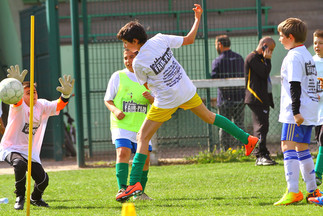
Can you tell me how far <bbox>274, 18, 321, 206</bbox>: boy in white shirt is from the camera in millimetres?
5301

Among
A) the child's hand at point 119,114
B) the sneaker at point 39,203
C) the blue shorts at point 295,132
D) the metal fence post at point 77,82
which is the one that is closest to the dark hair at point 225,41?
the metal fence post at point 77,82

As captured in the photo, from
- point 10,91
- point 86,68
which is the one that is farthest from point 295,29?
point 86,68

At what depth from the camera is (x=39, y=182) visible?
243 inches

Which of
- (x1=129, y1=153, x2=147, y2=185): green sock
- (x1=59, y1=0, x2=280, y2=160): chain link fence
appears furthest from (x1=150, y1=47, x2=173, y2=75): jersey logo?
(x1=59, y1=0, x2=280, y2=160): chain link fence

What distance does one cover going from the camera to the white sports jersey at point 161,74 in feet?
17.7

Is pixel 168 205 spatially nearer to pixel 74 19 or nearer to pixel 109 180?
pixel 109 180

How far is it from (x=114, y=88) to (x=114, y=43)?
169 inches

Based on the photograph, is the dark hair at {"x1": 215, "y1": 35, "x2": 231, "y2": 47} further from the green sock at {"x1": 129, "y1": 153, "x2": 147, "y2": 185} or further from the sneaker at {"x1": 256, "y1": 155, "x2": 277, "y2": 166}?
the green sock at {"x1": 129, "y1": 153, "x2": 147, "y2": 185}

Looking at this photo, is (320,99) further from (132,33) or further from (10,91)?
(10,91)

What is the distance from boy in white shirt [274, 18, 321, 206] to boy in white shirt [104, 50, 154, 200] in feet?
5.23

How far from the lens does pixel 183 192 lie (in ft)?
22.2

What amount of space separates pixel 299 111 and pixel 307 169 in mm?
596

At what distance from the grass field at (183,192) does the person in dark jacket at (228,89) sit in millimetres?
1044

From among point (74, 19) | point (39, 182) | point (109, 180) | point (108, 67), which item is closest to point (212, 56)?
point (108, 67)
